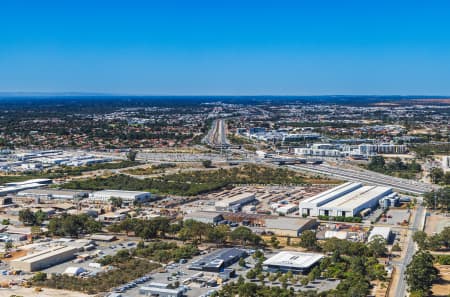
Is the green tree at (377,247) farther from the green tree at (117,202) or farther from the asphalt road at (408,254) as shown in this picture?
the green tree at (117,202)

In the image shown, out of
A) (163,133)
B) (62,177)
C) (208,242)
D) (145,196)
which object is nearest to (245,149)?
(163,133)

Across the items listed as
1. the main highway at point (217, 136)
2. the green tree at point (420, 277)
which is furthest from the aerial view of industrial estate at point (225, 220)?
the main highway at point (217, 136)

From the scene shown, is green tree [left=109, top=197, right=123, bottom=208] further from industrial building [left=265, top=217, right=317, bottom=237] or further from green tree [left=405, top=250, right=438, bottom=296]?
green tree [left=405, top=250, right=438, bottom=296]

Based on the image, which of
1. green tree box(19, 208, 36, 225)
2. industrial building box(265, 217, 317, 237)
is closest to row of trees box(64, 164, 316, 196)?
green tree box(19, 208, 36, 225)

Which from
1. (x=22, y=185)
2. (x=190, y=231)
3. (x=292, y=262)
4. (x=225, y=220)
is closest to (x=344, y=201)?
(x=225, y=220)

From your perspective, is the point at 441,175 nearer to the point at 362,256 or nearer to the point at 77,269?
the point at 362,256

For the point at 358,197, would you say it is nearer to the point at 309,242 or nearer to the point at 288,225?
the point at 288,225
